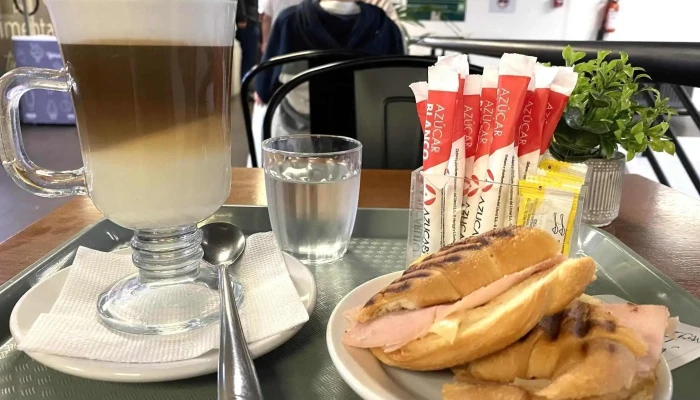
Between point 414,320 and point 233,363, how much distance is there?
136 millimetres

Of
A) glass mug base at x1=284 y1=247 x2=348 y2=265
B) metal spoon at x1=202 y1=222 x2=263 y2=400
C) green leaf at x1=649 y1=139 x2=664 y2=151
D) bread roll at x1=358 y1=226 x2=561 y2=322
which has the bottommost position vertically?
glass mug base at x1=284 y1=247 x2=348 y2=265

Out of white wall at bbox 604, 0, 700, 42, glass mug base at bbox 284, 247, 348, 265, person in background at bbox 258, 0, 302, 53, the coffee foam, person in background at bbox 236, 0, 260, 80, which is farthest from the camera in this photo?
person in background at bbox 236, 0, 260, 80

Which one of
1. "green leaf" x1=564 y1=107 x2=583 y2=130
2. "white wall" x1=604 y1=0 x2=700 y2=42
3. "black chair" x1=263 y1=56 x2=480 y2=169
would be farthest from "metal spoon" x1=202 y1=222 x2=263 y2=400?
"white wall" x1=604 y1=0 x2=700 y2=42

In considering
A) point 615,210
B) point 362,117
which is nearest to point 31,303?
point 615,210

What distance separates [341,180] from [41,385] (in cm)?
41

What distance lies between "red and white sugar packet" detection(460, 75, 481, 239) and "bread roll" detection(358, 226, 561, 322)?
0.43ft

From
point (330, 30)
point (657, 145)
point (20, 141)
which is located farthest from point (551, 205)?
point (330, 30)

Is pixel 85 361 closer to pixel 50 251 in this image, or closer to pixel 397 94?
pixel 50 251

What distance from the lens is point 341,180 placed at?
71 cm

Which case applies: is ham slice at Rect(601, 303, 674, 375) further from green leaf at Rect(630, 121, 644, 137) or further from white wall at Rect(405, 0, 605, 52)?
white wall at Rect(405, 0, 605, 52)

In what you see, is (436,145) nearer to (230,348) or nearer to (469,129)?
(469,129)

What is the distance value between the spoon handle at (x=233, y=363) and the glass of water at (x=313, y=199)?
239mm

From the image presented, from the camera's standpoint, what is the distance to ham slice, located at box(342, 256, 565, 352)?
0.38 metres

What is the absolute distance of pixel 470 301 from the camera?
1.26 ft
